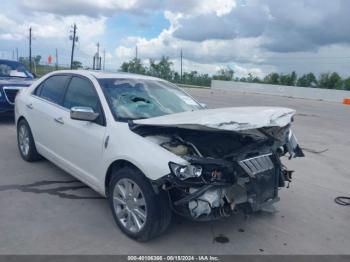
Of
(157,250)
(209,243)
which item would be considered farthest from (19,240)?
(209,243)

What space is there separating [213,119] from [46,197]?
2537 mm

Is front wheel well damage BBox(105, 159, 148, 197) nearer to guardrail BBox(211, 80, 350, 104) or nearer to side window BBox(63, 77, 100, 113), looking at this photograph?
side window BBox(63, 77, 100, 113)

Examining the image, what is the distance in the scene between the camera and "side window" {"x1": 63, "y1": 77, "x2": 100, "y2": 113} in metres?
4.31

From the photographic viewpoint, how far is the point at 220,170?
130 inches

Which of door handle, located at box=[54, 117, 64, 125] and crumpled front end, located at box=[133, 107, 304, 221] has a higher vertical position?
door handle, located at box=[54, 117, 64, 125]

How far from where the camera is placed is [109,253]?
334cm

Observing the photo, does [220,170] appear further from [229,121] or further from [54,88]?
[54,88]

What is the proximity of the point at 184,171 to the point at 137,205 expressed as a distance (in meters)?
0.71

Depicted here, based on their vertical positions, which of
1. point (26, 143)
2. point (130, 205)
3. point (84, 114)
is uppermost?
point (84, 114)

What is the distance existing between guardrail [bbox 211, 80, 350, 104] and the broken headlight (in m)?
38.0

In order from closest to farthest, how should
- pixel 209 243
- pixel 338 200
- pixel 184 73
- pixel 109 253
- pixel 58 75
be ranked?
pixel 109 253 → pixel 209 243 → pixel 338 200 → pixel 58 75 → pixel 184 73

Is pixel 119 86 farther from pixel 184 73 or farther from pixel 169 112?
pixel 184 73

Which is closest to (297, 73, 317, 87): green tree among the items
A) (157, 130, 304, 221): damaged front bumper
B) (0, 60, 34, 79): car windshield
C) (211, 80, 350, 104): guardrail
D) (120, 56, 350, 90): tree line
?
(120, 56, 350, 90): tree line

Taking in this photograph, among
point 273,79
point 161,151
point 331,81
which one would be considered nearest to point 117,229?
point 161,151
